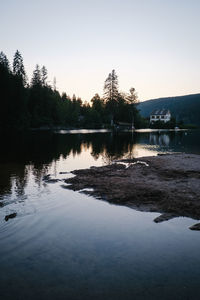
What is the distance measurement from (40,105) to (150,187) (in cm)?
8669

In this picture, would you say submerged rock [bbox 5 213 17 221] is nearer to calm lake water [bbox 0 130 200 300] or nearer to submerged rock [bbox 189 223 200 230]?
calm lake water [bbox 0 130 200 300]

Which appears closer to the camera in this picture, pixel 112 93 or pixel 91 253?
pixel 91 253

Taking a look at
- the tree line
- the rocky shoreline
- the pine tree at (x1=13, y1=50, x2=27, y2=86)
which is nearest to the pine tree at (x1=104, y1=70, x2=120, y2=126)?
the tree line

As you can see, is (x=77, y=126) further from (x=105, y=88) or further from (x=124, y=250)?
(x=124, y=250)

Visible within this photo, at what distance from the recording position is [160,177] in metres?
15.0

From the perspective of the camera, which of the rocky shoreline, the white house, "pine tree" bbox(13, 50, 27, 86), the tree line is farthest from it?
the white house

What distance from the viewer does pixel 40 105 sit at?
9275cm

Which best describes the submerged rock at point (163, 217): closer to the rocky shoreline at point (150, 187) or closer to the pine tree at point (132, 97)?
the rocky shoreline at point (150, 187)

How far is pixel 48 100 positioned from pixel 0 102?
29.7 meters

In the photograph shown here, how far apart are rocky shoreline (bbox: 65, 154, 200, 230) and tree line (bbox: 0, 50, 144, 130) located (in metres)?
62.3

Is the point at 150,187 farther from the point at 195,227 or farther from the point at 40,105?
the point at 40,105

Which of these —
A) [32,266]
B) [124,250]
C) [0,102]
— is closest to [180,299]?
[124,250]

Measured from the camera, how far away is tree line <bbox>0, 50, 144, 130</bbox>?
234 ft

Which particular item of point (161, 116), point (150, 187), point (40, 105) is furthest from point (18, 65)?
point (161, 116)
